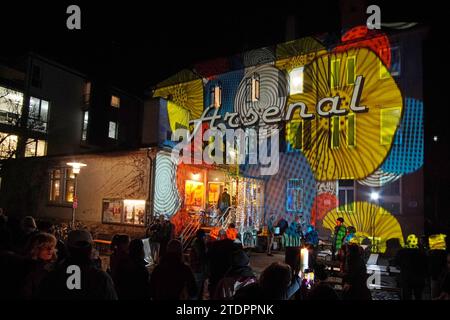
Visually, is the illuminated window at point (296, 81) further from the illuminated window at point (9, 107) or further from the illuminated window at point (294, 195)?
the illuminated window at point (9, 107)

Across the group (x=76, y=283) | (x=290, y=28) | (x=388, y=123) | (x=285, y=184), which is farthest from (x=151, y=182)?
(x=290, y=28)

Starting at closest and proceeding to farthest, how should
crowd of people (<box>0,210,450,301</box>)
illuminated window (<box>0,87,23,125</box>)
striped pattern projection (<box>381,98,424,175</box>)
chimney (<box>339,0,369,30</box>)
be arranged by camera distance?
1. crowd of people (<box>0,210,450,301</box>)
2. striped pattern projection (<box>381,98,424,175</box>)
3. chimney (<box>339,0,369,30</box>)
4. illuminated window (<box>0,87,23,125</box>)

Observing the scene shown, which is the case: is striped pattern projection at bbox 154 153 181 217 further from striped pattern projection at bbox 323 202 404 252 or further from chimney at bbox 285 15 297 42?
chimney at bbox 285 15 297 42

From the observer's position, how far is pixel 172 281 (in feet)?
13.6

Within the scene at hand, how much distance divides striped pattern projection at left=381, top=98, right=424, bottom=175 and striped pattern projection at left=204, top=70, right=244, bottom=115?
9.69 m

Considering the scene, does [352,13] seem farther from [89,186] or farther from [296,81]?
[89,186]

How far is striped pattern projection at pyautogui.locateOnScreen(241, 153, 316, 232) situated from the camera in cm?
1783

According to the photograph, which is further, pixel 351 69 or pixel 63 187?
pixel 63 187

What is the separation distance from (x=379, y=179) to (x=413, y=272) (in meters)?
9.53

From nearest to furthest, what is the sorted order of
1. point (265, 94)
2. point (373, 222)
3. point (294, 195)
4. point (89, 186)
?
point (373, 222) → point (89, 186) → point (294, 195) → point (265, 94)

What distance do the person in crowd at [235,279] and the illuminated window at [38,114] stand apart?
26.0 metres

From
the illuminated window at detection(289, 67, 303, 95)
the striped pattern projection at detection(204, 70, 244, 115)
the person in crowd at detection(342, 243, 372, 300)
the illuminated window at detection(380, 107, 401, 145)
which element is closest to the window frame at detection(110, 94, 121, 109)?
the striped pattern projection at detection(204, 70, 244, 115)

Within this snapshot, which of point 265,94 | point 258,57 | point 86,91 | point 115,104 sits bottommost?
Result: point 265,94
